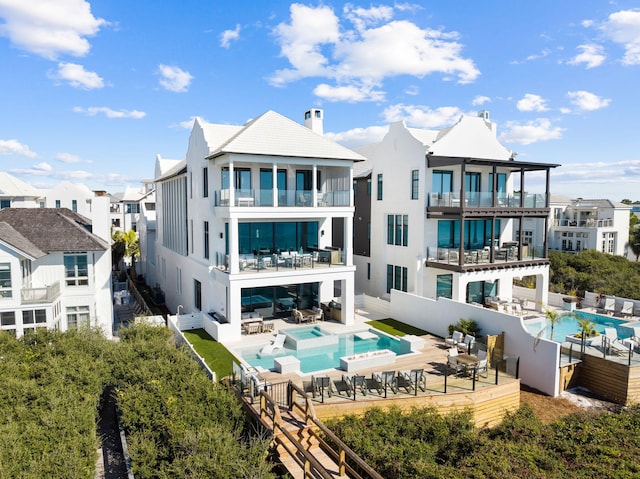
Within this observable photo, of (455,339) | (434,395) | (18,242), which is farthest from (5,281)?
(455,339)

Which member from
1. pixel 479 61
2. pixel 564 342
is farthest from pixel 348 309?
pixel 479 61

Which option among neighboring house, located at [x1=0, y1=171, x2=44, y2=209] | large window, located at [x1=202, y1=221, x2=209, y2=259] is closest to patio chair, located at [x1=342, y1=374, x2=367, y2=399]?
large window, located at [x1=202, y1=221, x2=209, y2=259]

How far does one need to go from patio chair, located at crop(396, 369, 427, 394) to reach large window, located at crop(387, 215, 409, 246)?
39.1 feet

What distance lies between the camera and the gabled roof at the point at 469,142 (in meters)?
24.6

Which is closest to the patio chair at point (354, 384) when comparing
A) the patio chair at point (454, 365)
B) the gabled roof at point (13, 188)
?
the patio chair at point (454, 365)

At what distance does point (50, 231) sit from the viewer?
20391 millimetres

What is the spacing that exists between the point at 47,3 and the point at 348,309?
1776 cm

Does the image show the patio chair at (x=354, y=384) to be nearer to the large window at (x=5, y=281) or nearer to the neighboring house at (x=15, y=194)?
the large window at (x=5, y=281)

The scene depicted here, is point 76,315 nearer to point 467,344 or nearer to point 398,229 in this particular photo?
point 398,229

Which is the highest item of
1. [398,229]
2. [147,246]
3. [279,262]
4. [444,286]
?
[398,229]

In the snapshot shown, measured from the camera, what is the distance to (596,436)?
11320mm

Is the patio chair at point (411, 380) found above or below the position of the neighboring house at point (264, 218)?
below

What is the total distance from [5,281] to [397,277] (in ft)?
64.1

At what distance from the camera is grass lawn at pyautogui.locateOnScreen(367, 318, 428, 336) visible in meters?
21.3
